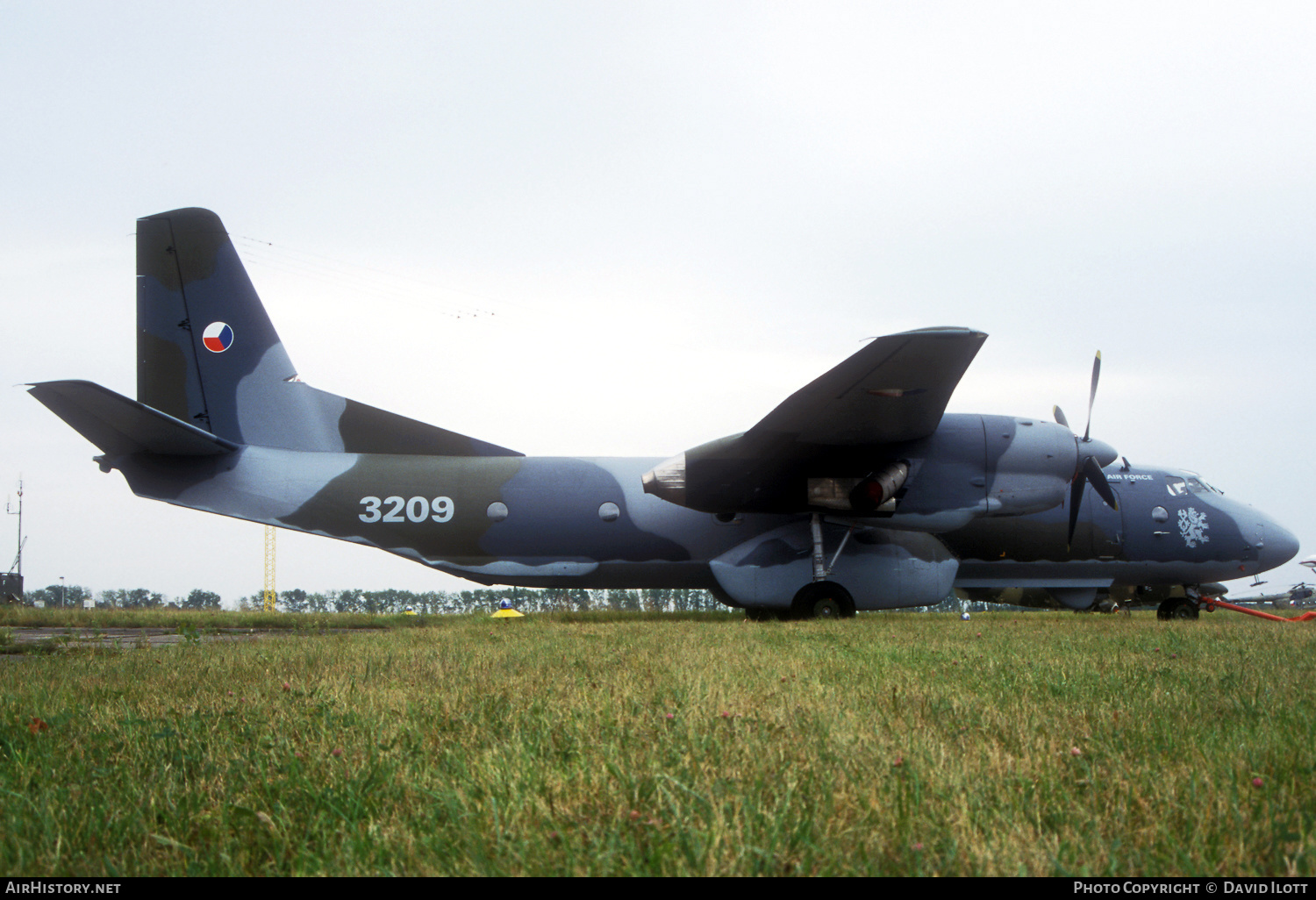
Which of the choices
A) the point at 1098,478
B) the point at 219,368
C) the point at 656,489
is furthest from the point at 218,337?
the point at 1098,478

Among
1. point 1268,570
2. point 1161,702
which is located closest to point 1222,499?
point 1268,570

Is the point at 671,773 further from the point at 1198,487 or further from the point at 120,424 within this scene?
the point at 1198,487

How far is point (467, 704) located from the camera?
4070 mm

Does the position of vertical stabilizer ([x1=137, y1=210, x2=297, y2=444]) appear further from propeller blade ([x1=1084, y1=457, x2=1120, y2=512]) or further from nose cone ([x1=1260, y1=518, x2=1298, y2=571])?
nose cone ([x1=1260, y1=518, x2=1298, y2=571])

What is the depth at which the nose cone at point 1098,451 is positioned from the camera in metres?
13.3

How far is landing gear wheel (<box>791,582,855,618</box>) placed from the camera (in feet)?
44.2

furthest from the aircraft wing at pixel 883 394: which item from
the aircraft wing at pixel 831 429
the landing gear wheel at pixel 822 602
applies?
the landing gear wheel at pixel 822 602

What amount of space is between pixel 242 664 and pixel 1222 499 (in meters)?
17.7

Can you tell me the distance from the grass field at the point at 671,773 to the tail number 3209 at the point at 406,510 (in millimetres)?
8427

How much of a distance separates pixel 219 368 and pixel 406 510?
14.7 feet

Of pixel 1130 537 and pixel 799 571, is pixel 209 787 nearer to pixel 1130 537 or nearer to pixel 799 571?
pixel 799 571

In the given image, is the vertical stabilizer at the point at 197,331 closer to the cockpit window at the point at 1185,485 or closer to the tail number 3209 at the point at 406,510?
the tail number 3209 at the point at 406,510

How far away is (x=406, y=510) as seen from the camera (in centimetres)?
1388

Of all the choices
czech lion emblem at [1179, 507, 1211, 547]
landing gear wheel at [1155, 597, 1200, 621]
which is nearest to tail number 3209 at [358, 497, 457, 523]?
czech lion emblem at [1179, 507, 1211, 547]
